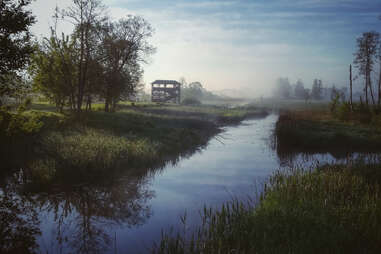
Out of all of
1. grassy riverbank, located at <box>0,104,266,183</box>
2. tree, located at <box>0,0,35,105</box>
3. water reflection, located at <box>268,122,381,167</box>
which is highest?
tree, located at <box>0,0,35,105</box>

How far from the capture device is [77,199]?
9086 mm

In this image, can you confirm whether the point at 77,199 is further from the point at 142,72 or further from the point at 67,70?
the point at 142,72

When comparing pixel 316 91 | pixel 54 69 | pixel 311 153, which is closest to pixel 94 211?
pixel 311 153

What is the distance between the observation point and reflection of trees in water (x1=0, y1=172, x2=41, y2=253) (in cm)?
612

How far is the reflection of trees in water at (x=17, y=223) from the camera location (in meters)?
6.12

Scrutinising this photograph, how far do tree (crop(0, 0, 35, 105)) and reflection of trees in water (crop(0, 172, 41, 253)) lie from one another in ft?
19.5

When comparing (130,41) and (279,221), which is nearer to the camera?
(279,221)

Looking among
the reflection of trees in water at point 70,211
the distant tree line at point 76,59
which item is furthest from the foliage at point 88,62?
the reflection of trees in water at point 70,211

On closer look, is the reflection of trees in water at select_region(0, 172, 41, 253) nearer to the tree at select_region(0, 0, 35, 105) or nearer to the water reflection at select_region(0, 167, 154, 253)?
the water reflection at select_region(0, 167, 154, 253)

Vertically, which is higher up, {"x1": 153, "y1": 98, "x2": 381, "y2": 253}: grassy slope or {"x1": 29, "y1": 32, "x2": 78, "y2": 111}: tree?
{"x1": 29, "y1": 32, "x2": 78, "y2": 111}: tree

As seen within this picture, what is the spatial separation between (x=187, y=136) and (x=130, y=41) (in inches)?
669

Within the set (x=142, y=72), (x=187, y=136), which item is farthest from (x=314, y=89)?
(x=187, y=136)

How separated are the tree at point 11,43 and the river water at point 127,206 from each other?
605cm

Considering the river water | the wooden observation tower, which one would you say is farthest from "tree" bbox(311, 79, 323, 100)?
the river water
